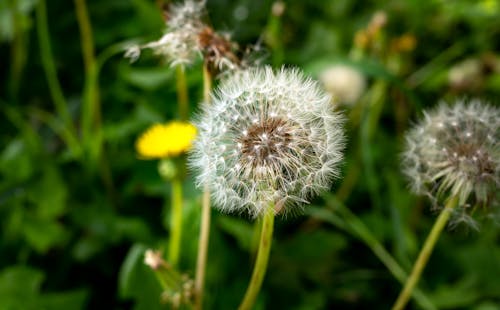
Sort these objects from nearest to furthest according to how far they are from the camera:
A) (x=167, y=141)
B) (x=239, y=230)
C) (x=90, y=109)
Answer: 1. (x=167, y=141)
2. (x=239, y=230)
3. (x=90, y=109)

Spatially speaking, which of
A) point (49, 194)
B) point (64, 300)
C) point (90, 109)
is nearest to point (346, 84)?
point (90, 109)

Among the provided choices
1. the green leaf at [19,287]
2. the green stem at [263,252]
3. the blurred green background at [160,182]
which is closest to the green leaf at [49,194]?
the blurred green background at [160,182]

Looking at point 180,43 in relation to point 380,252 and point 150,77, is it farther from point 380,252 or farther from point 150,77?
point 380,252

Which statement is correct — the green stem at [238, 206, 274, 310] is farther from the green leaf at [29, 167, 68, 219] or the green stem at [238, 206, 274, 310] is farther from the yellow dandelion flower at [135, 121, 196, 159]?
the green leaf at [29, 167, 68, 219]

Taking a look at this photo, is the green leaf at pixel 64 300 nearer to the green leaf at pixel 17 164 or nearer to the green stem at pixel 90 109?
the green leaf at pixel 17 164

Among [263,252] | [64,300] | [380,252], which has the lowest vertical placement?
[64,300]
